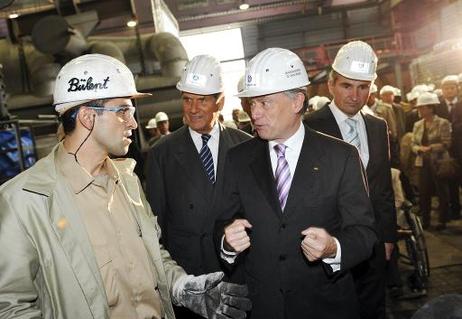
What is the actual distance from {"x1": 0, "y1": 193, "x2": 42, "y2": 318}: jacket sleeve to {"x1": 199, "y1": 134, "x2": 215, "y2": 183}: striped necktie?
190 cm

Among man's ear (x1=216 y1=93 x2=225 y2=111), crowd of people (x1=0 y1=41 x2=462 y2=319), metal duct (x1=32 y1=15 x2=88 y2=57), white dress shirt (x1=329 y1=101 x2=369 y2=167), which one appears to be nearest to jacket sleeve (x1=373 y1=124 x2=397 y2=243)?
white dress shirt (x1=329 y1=101 x2=369 y2=167)

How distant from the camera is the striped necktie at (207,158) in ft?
11.9

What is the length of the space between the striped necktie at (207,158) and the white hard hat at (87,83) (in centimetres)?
148

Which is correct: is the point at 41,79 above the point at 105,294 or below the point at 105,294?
above

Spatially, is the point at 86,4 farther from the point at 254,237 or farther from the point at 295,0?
the point at 295,0

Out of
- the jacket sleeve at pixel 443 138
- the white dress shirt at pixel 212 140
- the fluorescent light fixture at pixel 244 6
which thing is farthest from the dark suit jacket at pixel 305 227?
the fluorescent light fixture at pixel 244 6

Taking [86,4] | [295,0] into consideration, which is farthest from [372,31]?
[86,4]

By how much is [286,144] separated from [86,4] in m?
10.1

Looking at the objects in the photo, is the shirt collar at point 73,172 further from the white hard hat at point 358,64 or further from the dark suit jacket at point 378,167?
the white hard hat at point 358,64

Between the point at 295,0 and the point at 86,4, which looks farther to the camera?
the point at 295,0

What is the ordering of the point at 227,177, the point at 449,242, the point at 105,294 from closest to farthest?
the point at 105,294
the point at 227,177
the point at 449,242

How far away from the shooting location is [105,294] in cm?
197

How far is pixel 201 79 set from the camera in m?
3.70

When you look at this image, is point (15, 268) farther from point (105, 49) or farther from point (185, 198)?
point (105, 49)
